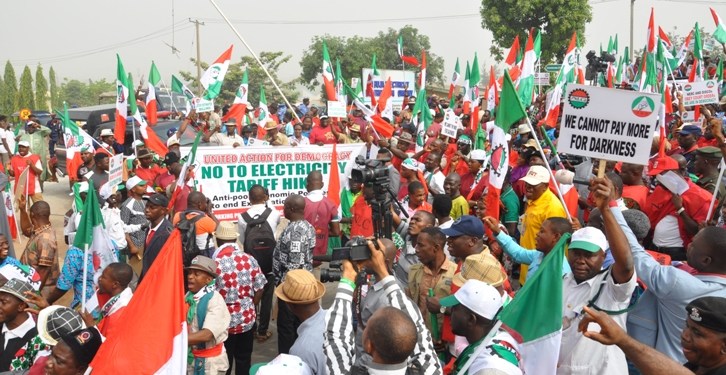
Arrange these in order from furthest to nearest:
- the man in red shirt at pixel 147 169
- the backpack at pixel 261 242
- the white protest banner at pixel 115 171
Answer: the man in red shirt at pixel 147 169 < the white protest banner at pixel 115 171 < the backpack at pixel 261 242

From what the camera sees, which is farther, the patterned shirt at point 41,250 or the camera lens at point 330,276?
the patterned shirt at point 41,250

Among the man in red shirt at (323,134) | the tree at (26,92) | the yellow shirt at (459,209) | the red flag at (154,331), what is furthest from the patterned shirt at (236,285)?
the tree at (26,92)

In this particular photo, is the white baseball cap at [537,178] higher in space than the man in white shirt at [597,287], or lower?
higher

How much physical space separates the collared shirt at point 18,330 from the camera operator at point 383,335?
7.32 feet

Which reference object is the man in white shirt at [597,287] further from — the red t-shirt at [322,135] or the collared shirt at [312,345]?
the red t-shirt at [322,135]

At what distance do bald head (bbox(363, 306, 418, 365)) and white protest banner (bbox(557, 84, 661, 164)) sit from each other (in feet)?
6.89

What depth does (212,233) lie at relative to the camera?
6211mm

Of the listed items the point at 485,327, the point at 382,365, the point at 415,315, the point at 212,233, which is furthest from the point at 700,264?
the point at 212,233

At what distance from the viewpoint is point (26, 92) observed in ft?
168

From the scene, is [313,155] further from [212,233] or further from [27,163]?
[27,163]

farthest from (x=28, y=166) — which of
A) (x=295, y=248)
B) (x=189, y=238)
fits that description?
(x=295, y=248)

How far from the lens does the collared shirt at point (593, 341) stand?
11.8 feet

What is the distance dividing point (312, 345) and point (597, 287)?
1584 millimetres

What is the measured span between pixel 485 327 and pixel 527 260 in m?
1.90
